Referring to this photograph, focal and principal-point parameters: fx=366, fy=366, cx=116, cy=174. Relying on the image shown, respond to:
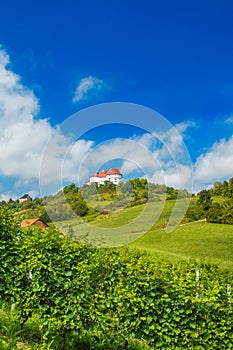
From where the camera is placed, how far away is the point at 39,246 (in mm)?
5000

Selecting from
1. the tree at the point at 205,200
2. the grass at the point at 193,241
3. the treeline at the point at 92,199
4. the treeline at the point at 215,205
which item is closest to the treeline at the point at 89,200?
the treeline at the point at 92,199

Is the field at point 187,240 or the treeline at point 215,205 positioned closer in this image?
the field at point 187,240

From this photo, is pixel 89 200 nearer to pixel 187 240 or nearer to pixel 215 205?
pixel 187 240

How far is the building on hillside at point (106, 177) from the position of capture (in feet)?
35.6

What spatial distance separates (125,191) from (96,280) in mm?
9102

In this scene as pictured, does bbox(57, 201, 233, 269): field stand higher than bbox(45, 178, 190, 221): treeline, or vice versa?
bbox(45, 178, 190, 221): treeline

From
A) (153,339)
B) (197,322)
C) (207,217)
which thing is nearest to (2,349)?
(153,339)

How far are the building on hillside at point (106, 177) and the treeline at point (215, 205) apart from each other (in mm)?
15158

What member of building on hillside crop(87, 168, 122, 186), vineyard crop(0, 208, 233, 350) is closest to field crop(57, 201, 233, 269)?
building on hillside crop(87, 168, 122, 186)

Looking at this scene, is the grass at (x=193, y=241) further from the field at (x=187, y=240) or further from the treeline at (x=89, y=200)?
the treeline at (x=89, y=200)

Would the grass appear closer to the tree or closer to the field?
the field

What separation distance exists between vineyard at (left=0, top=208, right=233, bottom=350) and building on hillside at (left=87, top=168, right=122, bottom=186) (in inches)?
221

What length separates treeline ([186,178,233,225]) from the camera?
25672 millimetres

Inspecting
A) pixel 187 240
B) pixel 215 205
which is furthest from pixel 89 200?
pixel 215 205
